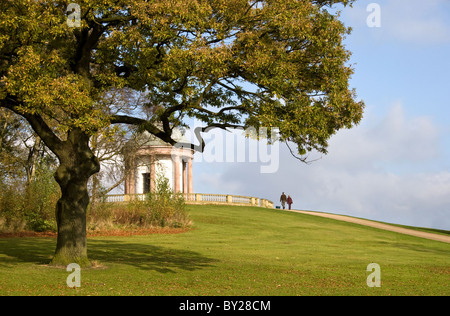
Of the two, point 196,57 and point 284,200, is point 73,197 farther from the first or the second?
point 284,200

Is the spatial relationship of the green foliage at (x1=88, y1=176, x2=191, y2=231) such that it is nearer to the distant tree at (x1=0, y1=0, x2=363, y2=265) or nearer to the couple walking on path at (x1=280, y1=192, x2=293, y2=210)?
the distant tree at (x1=0, y1=0, x2=363, y2=265)

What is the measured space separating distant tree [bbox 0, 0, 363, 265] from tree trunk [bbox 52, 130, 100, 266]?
31mm

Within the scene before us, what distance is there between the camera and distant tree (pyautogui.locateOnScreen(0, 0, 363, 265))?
51.2 feet

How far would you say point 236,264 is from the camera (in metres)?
19.8

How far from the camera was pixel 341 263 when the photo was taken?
2120 cm

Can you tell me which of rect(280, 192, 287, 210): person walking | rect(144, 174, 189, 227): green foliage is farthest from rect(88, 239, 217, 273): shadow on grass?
rect(280, 192, 287, 210): person walking

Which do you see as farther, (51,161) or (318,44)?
(51,161)

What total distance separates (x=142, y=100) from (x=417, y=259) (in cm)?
2365

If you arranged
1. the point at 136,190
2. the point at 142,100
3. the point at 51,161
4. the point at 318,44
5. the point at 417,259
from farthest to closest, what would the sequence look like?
the point at 136,190, the point at 51,161, the point at 142,100, the point at 417,259, the point at 318,44

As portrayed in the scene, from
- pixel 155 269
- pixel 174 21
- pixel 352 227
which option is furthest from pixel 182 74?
pixel 352 227

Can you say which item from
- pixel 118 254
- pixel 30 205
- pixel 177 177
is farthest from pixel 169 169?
pixel 118 254

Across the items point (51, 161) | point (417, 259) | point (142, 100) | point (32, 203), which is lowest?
point (417, 259)

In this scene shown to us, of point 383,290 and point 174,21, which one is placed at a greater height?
point 174,21
